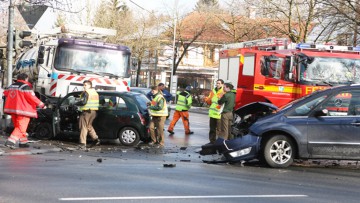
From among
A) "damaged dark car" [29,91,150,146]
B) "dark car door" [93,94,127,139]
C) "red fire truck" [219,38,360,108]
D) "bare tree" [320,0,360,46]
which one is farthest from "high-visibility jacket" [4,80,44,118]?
"bare tree" [320,0,360,46]

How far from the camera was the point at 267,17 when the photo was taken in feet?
125

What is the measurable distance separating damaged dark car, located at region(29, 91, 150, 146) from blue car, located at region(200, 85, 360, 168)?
435 centimetres

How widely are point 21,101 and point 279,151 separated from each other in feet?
19.5

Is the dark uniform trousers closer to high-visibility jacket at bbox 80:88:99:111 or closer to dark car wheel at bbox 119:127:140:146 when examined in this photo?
dark car wheel at bbox 119:127:140:146

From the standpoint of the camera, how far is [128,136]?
15297mm

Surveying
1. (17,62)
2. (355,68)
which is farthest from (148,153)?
(17,62)

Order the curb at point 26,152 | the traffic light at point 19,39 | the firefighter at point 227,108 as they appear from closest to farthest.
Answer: the curb at point 26,152 → the firefighter at point 227,108 → the traffic light at point 19,39

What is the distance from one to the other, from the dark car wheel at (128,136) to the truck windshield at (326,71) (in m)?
5.48

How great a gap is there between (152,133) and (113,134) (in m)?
1.01

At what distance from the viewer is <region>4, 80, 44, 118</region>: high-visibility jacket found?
13.3 m

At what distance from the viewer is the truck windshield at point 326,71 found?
17578 millimetres

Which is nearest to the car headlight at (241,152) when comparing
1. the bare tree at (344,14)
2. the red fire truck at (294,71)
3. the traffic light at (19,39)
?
the red fire truck at (294,71)

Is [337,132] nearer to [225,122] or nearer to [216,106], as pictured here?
[225,122]

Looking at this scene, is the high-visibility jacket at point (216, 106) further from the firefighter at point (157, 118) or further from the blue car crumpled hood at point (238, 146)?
the blue car crumpled hood at point (238, 146)
